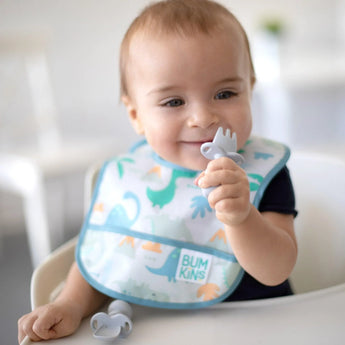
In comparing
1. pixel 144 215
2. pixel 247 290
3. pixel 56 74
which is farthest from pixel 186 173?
pixel 56 74

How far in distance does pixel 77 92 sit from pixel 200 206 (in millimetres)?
2139

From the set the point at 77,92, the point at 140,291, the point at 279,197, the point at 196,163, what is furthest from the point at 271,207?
the point at 77,92

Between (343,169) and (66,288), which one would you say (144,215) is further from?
(343,169)

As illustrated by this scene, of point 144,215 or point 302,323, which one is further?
point 144,215

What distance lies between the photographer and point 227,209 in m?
0.55

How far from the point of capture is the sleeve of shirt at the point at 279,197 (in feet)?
2.42

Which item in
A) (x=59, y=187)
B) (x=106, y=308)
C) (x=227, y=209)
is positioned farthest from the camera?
(x=59, y=187)

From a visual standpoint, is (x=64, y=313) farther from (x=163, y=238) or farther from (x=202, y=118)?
(x=202, y=118)

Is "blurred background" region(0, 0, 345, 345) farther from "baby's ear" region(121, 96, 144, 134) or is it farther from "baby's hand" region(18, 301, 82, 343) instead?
"baby's hand" region(18, 301, 82, 343)

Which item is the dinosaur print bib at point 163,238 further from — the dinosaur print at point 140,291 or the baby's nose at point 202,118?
the baby's nose at point 202,118

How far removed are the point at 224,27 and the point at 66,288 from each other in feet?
1.56

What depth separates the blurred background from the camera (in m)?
2.27

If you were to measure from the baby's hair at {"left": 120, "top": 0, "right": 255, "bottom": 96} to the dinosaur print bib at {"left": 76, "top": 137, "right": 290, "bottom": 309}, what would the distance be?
7.0 inches

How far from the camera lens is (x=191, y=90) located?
2.23ft
